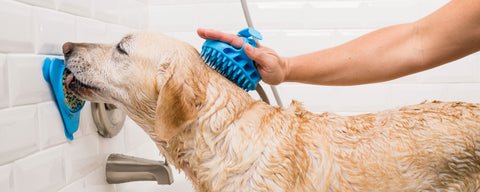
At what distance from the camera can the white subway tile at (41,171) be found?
2.81ft

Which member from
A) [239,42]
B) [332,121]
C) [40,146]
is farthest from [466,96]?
[40,146]

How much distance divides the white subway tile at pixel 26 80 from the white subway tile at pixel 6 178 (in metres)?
0.15

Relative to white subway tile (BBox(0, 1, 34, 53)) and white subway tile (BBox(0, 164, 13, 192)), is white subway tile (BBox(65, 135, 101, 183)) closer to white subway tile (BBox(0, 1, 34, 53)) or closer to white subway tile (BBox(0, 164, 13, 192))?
white subway tile (BBox(0, 164, 13, 192))

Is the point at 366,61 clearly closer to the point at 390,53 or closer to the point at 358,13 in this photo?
the point at 390,53

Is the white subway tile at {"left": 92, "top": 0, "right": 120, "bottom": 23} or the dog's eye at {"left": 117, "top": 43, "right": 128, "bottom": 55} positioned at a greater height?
the white subway tile at {"left": 92, "top": 0, "right": 120, "bottom": 23}

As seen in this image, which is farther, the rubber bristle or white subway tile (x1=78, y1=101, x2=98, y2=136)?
white subway tile (x1=78, y1=101, x2=98, y2=136)

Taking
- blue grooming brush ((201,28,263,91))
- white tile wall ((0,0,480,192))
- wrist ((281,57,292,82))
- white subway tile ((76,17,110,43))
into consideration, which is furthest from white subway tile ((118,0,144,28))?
wrist ((281,57,292,82))

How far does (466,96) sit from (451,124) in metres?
0.95

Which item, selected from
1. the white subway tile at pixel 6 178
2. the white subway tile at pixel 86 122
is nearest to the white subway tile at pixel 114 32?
the white subway tile at pixel 86 122

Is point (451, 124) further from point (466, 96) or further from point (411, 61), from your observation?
point (466, 96)

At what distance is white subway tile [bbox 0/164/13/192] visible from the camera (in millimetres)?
796

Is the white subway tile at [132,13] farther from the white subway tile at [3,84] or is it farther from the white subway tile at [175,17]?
the white subway tile at [3,84]

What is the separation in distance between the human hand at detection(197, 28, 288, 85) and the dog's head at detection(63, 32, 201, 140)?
80 millimetres

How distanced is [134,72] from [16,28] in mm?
286
